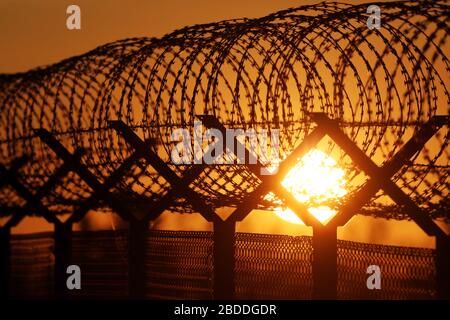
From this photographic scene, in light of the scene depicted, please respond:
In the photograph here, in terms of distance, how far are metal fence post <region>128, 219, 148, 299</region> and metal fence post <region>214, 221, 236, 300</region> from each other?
5.03ft

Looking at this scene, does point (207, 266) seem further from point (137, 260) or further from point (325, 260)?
point (325, 260)

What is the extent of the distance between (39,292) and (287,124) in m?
5.44

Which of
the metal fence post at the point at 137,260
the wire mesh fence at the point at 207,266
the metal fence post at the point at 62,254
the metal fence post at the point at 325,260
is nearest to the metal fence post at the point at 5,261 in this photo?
the wire mesh fence at the point at 207,266

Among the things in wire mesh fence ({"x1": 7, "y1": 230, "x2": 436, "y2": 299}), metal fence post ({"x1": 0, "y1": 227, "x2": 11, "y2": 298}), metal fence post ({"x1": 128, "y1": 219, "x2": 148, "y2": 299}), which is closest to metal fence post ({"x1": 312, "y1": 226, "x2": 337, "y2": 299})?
wire mesh fence ({"x1": 7, "y1": 230, "x2": 436, "y2": 299})

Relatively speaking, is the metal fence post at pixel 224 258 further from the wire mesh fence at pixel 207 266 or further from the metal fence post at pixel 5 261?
the metal fence post at pixel 5 261

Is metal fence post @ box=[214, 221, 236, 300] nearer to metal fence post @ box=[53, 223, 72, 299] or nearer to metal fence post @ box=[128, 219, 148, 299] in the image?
metal fence post @ box=[128, 219, 148, 299]

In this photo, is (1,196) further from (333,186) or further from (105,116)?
(333,186)

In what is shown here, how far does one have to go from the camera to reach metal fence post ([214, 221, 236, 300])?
32.7 feet

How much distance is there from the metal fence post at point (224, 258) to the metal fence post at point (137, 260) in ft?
5.03

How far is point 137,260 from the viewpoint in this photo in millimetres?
11367

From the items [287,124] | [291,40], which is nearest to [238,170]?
[287,124]
